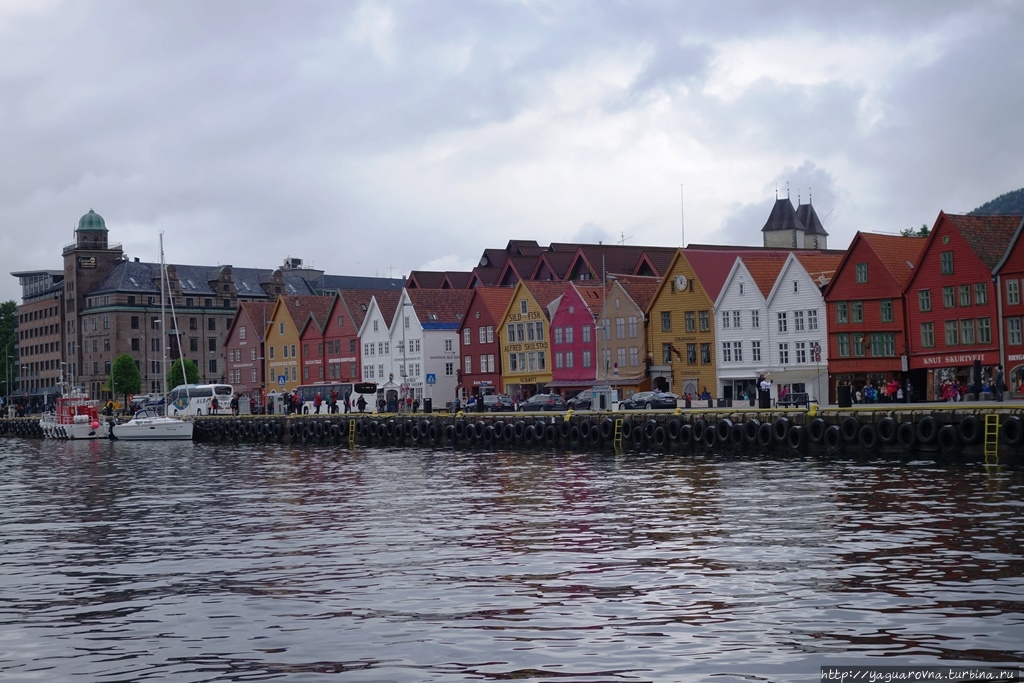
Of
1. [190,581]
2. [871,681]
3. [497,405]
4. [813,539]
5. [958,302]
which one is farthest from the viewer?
[497,405]

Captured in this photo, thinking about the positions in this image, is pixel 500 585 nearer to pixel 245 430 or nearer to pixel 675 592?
pixel 675 592

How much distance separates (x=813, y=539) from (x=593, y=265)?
104517 millimetres

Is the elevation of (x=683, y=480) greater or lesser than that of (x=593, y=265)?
lesser

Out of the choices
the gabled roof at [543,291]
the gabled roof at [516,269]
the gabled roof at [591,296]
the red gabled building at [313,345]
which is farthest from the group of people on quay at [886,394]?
the red gabled building at [313,345]

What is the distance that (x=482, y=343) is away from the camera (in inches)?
5167

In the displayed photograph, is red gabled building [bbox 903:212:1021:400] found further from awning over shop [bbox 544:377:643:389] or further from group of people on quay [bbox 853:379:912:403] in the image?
awning over shop [bbox 544:377:643:389]

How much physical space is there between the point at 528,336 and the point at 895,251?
129ft

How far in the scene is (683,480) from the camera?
4538 centimetres

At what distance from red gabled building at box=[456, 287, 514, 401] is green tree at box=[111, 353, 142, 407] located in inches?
3100

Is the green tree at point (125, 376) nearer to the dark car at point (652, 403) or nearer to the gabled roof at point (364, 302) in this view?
the gabled roof at point (364, 302)

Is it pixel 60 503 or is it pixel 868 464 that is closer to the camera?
pixel 60 503

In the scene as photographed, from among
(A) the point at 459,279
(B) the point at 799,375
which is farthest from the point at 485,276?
(B) the point at 799,375

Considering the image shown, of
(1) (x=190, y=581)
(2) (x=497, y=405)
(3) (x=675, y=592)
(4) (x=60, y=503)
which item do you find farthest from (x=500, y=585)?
(2) (x=497, y=405)

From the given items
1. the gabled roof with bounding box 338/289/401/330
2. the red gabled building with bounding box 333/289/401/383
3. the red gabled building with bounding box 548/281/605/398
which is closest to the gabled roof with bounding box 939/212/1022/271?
the red gabled building with bounding box 548/281/605/398
